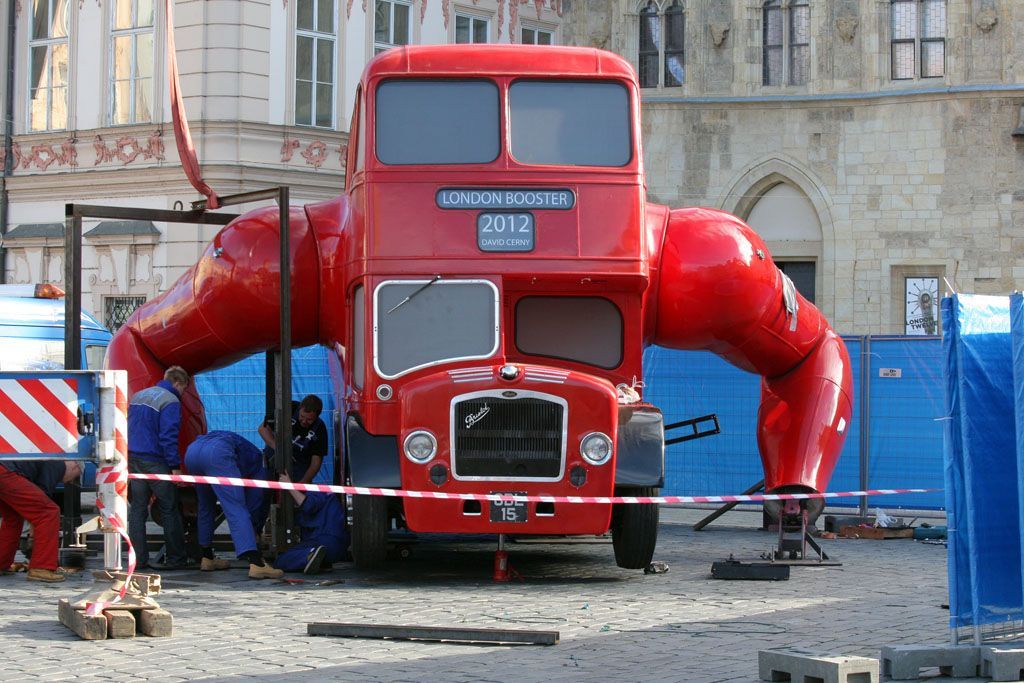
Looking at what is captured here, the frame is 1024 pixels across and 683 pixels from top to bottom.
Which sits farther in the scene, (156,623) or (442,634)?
(156,623)

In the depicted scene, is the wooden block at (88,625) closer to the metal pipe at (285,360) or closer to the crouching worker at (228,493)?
the crouching worker at (228,493)

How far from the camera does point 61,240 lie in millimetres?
31703

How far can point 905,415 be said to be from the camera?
19000mm

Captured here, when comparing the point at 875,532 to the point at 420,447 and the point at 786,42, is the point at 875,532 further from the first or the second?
the point at 786,42

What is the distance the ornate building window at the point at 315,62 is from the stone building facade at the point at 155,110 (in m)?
0.02

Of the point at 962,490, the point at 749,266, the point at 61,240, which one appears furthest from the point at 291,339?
the point at 61,240

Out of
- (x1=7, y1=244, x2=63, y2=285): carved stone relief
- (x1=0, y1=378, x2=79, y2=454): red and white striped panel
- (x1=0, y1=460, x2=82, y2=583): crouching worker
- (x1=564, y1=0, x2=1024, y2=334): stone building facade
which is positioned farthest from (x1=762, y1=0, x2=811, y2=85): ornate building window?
(x1=0, y1=378, x2=79, y2=454): red and white striped panel

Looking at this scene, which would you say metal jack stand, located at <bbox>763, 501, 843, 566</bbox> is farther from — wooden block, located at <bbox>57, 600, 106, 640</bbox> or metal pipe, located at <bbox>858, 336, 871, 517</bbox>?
wooden block, located at <bbox>57, 600, 106, 640</bbox>

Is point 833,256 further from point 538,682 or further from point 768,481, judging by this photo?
point 538,682

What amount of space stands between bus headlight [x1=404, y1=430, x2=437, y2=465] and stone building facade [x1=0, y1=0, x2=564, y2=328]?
54.0 feet

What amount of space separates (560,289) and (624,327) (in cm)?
58

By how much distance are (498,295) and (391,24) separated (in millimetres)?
20180

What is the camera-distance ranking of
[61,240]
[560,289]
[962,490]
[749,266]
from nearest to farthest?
[962,490] < [560,289] < [749,266] < [61,240]

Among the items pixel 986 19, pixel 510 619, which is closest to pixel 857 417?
pixel 510 619
